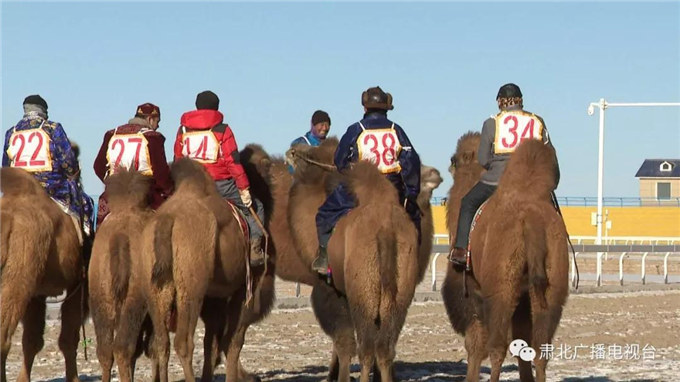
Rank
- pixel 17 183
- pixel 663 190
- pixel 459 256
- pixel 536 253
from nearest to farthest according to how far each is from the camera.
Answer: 1. pixel 536 253
2. pixel 17 183
3. pixel 459 256
4. pixel 663 190

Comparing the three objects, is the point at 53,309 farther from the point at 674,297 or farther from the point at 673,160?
the point at 673,160

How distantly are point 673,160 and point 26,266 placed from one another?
134 m

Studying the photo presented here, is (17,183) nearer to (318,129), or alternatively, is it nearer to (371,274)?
(371,274)

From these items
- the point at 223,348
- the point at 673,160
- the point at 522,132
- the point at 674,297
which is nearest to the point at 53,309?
the point at 223,348

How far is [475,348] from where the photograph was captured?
12.5m

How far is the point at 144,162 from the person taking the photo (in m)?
12.5

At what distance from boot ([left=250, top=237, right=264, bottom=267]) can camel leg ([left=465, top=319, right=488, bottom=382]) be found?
2.07 m

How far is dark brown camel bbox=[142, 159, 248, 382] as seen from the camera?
11422 mm

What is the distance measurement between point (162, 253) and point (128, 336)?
77 cm

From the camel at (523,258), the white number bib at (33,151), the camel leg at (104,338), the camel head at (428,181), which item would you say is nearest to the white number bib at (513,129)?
the camel at (523,258)

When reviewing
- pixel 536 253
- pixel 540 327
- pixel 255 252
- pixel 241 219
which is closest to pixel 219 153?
pixel 241 219

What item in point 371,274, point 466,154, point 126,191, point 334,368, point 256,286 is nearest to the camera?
point 371,274

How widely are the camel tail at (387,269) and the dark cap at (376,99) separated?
1642mm

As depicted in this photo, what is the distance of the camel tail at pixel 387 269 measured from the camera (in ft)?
38.2
